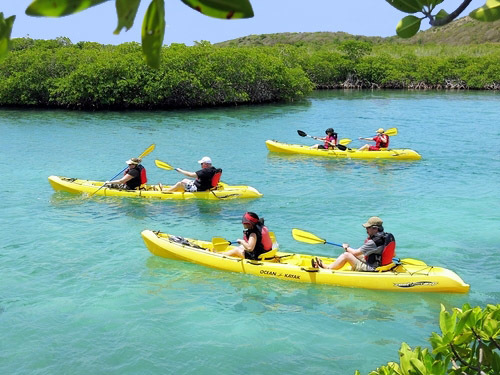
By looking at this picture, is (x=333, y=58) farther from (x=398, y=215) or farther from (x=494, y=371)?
(x=494, y=371)

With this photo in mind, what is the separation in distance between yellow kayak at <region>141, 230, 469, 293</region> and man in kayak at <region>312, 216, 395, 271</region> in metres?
0.15

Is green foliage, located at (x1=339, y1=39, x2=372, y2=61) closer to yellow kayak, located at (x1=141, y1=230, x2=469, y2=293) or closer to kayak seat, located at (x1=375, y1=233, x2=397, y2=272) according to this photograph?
yellow kayak, located at (x1=141, y1=230, x2=469, y2=293)

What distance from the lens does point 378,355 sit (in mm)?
6828

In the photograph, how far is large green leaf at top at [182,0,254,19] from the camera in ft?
3.09

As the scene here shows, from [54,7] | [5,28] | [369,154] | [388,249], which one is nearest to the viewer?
[54,7]

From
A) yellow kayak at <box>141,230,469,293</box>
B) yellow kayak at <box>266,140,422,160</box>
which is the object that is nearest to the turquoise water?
yellow kayak at <box>141,230,469,293</box>

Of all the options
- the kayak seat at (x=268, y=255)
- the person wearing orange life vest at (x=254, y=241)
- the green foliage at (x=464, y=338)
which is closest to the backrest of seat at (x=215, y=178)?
the person wearing orange life vest at (x=254, y=241)

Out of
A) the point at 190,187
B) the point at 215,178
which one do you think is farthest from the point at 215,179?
the point at 190,187

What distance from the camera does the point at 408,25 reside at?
1378mm

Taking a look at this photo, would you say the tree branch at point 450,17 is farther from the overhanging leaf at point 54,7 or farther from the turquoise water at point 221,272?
the turquoise water at point 221,272

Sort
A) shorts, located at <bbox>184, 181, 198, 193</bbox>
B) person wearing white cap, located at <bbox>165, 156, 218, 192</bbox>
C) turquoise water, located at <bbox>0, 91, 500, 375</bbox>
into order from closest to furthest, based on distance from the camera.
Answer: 1. turquoise water, located at <bbox>0, 91, 500, 375</bbox>
2. person wearing white cap, located at <bbox>165, 156, 218, 192</bbox>
3. shorts, located at <bbox>184, 181, 198, 193</bbox>

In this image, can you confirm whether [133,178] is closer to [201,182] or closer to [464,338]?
[201,182]

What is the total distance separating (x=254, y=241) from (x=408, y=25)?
→ 757cm

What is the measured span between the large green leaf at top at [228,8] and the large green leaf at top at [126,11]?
0.33 ft
